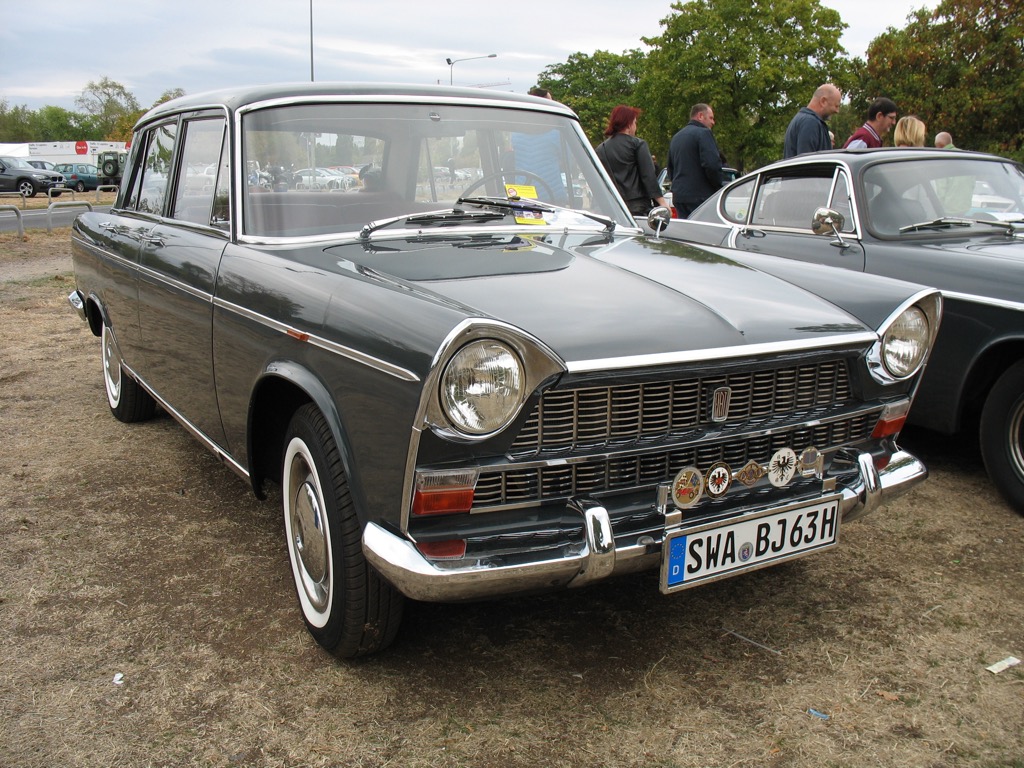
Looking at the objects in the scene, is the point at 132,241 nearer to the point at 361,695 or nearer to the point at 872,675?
the point at 361,695

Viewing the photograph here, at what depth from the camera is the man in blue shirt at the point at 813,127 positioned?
7070 mm

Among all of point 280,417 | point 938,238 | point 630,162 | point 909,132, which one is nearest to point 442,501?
point 280,417

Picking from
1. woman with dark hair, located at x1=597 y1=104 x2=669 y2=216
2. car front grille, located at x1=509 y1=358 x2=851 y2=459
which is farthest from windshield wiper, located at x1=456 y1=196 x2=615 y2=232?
woman with dark hair, located at x1=597 y1=104 x2=669 y2=216

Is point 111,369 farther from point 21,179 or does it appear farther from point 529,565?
point 21,179

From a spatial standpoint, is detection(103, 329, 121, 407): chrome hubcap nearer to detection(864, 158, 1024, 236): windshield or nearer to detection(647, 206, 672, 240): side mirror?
detection(647, 206, 672, 240): side mirror

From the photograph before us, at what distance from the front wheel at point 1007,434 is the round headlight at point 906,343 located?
4.06 ft

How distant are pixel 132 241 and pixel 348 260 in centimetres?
186

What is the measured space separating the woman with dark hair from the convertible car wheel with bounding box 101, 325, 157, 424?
373cm

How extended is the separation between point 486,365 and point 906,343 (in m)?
1.47

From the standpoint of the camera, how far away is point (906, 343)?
2818 mm

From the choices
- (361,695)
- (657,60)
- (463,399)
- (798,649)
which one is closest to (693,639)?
(798,649)

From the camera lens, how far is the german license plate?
7.67 ft

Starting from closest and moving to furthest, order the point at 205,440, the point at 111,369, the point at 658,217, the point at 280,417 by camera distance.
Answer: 1. the point at 280,417
2. the point at 205,440
3. the point at 658,217
4. the point at 111,369

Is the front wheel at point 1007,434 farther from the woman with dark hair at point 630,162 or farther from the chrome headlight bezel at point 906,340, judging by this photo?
the woman with dark hair at point 630,162
